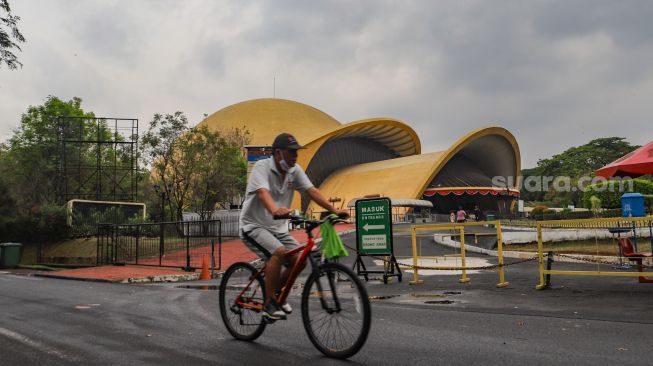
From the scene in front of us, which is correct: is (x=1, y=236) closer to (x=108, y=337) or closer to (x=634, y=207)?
(x=108, y=337)

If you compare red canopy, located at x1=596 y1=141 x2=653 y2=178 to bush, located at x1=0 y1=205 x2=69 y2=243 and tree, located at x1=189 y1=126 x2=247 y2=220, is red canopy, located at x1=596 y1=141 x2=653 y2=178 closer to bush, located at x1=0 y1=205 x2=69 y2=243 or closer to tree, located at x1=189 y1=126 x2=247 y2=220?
bush, located at x1=0 y1=205 x2=69 y2=243

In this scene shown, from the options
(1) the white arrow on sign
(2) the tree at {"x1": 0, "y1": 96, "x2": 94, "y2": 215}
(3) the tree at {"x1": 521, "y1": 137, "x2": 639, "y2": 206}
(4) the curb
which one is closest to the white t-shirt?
(1) the white arrow on sign

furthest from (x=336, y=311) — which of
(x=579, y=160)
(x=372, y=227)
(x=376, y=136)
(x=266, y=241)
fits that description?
(x=579, y=160)

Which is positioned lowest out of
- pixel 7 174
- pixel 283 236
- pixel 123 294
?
pixel 123 294

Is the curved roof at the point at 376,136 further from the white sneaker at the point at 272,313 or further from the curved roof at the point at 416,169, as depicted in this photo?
the white sneaker at the point at 272,313

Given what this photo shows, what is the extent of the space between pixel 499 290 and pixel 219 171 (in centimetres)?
2791

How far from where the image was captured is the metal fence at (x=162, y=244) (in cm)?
1730

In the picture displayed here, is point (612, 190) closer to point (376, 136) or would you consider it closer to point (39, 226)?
point (39, 226)

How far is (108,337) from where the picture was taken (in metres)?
5.22

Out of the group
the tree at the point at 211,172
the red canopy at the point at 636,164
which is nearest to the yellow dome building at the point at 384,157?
the tree at the point at 211,172

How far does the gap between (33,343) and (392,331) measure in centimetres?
345

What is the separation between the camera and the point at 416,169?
5919 centimetres

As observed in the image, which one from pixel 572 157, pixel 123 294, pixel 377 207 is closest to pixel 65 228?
pixel 123 294

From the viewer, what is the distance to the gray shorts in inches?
180
